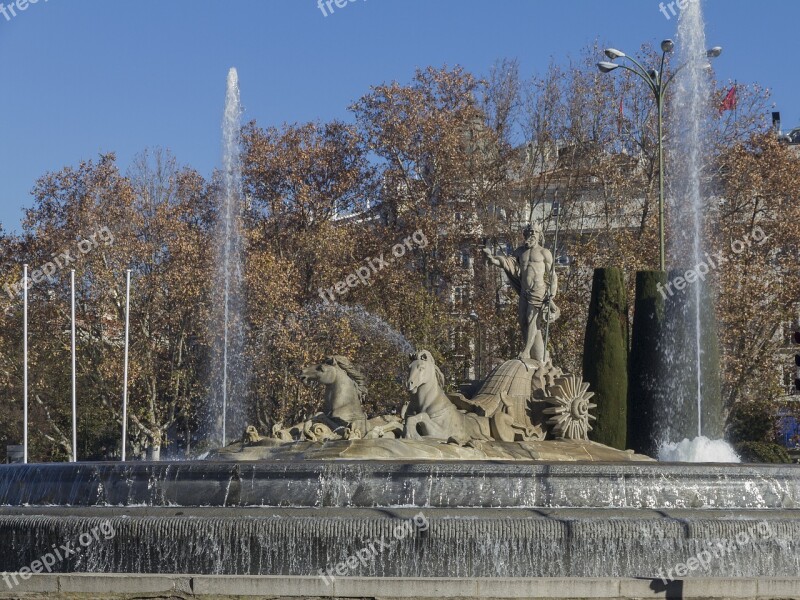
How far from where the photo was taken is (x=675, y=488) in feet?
54.1

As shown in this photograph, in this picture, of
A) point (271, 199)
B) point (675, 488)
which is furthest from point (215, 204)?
point (675, 488)

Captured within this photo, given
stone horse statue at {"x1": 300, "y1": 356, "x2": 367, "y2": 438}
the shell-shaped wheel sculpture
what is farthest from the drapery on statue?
stone horse statue at {"x1": 300, "y1": 356, "x2": 367, "y2": 438}

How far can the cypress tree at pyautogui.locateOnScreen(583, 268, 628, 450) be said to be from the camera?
32719 millimetres

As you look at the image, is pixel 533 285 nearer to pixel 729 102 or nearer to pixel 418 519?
pixel 418 519

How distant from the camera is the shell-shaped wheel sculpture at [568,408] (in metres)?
21.7

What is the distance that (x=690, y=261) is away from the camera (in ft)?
128

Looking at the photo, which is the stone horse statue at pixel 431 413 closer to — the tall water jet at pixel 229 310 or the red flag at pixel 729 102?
the tall water jet at pixel 229 310

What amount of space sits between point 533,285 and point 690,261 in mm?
17051

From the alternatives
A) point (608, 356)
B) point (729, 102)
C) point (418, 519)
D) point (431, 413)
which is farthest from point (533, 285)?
point (729, 102)

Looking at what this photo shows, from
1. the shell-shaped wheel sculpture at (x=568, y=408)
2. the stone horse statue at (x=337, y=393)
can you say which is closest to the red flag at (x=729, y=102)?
the shell-shaped wheel sculpture at (x=568, y=408)

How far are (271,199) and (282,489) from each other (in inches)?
1101

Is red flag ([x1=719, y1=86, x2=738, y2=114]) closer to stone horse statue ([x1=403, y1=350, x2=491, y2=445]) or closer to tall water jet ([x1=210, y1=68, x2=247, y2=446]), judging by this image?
tall water jet ([x1=210, y1=68, x2=247, y2=446])

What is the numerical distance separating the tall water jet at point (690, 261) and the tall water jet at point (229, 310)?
13.1m

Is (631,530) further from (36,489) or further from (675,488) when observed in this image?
(36,489)
